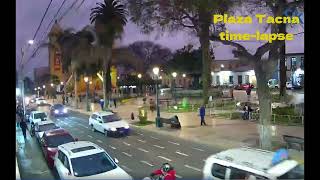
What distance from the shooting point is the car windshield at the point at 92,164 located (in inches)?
338

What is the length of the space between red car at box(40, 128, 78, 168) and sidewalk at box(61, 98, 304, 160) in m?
1.01

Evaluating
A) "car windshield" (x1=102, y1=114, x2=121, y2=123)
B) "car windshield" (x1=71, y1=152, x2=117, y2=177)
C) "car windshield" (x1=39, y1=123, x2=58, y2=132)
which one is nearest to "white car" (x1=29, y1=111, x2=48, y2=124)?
"car windshield" (x1=39, y1=123, x2=58, y2=132)

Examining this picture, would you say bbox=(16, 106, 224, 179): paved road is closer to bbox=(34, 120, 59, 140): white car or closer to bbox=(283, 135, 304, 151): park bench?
bbox=(34, 120, 59, 140): white car

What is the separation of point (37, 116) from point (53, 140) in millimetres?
4839

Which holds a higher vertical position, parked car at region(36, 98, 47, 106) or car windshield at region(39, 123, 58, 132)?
parked car at region(36, 98, 47, 106)

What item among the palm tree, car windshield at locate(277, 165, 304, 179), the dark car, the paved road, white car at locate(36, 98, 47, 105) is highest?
the palm tree

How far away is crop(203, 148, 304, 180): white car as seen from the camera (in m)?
6.77

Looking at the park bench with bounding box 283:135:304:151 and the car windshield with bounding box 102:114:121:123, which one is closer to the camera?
the park bench with bounding box 283:135:304:151

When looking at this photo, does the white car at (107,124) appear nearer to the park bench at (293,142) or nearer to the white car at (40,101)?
the white car at (40,101)

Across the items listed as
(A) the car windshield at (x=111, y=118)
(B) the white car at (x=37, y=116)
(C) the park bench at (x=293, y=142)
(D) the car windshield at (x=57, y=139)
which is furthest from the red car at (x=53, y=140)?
(C) the park bench at (x=293, y=142)

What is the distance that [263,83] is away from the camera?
42.7 feet

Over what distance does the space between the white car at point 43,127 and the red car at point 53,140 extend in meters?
1.09

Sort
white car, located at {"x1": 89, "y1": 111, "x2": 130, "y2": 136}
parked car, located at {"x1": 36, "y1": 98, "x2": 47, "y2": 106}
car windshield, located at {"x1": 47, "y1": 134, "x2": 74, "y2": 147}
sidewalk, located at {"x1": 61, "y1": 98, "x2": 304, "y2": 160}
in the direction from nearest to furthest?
car windshield, located at {"x1": 47, "y1": 134, "x2": 74, "y2": 147}
white car, located at {"x1": 89, "y1": 111, "x2": 130, "y2": 136}
sidewalk, located at {"x1": 61, "y1": 98, "x2": 304, "y2": 160}
parked car, located at {"x1": 36, "y1": 98, "x2": 47, "y2": 106}
